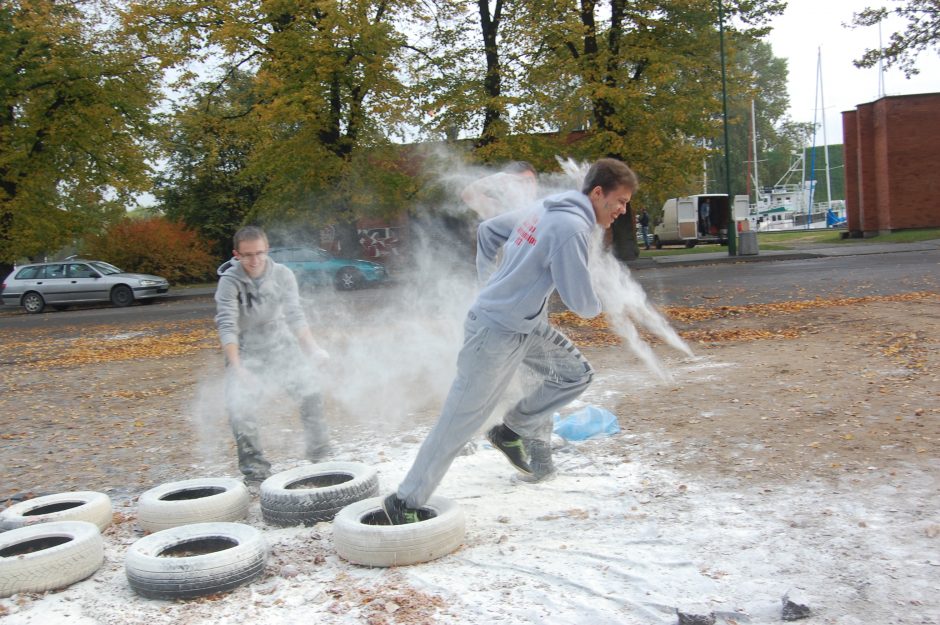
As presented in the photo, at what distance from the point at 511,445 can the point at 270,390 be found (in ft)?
5.68

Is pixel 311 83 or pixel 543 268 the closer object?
pixel 543 268

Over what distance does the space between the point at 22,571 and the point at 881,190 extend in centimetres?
3932

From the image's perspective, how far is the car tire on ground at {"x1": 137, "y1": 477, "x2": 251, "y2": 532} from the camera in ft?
15.0

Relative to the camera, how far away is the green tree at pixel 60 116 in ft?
89.1

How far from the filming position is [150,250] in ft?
120

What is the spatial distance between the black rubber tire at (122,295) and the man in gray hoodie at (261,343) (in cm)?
2454

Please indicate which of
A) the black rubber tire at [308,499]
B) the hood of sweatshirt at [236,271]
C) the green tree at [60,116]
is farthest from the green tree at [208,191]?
the black rubber tire at [308,499]

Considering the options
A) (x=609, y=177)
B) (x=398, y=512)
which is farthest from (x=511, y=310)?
(x=398, y=512)

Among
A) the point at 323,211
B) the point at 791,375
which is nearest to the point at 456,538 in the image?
the point at 791,375

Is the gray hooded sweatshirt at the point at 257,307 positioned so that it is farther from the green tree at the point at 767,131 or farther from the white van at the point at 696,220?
the green tree at the point at 767,131

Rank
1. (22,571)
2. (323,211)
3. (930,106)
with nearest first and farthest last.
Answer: (22,571), (323,211), (930,106)

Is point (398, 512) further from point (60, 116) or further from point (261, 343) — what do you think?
point (60, 116)

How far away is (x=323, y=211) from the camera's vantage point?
91.1ft

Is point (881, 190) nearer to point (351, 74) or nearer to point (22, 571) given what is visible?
point (351, 74)
